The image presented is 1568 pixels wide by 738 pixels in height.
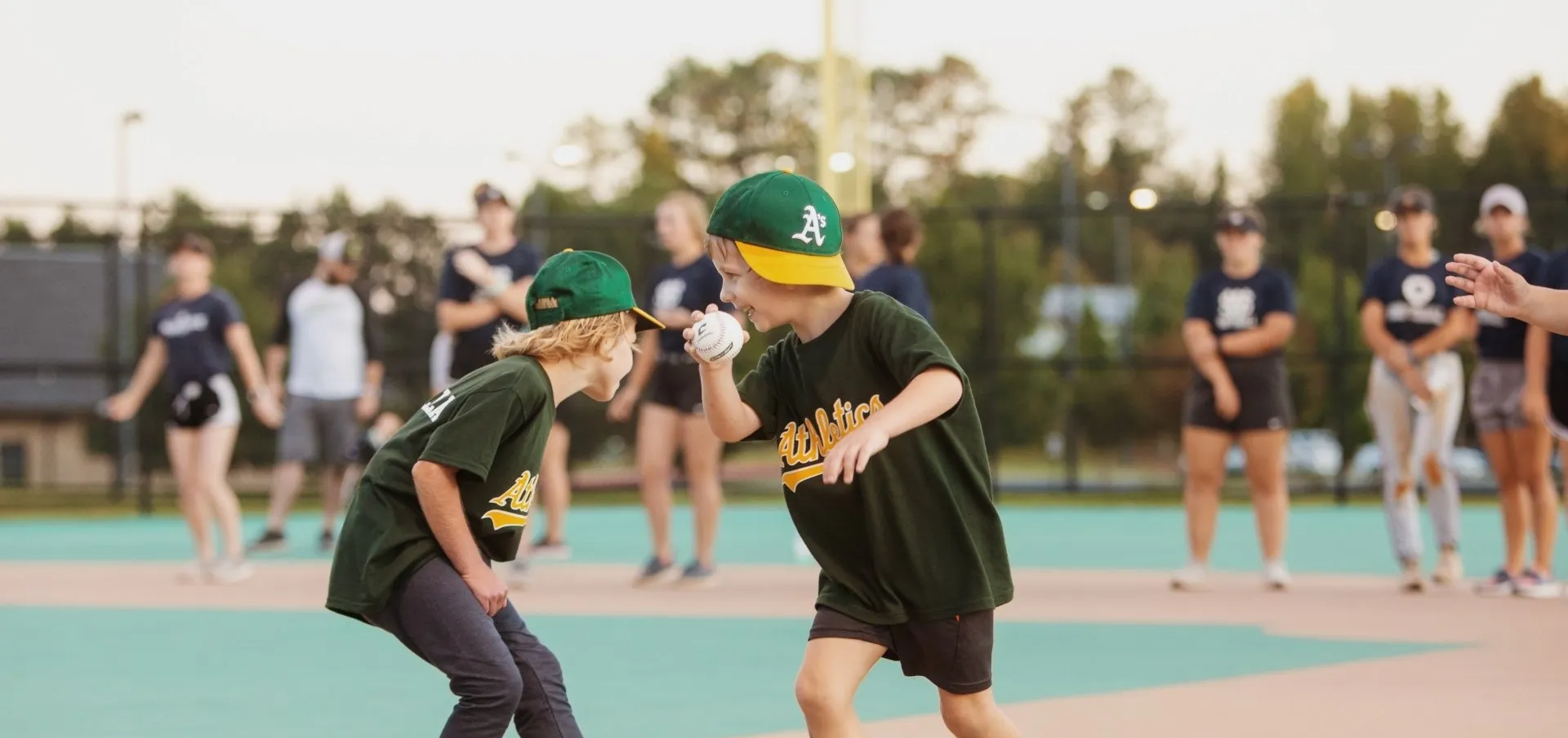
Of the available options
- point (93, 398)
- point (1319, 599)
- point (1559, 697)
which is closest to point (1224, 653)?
point (1559, 697)

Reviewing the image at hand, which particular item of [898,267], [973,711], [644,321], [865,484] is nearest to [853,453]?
[865,484]

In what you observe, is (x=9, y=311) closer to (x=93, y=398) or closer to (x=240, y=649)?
(x=93, y=398)

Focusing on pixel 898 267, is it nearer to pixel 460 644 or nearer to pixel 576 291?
pixel 576 291

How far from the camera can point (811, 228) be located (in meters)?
3.47

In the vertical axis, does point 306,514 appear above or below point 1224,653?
below

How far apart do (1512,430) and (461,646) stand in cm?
631

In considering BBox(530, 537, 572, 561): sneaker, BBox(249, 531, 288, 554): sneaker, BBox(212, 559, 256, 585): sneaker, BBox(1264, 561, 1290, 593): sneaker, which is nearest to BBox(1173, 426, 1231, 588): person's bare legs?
BBox(1264, 561, 1290, 593): sneaker

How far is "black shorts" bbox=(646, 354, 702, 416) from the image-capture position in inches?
348

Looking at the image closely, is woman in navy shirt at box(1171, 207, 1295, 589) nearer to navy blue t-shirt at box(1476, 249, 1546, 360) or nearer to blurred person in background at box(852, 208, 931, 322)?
navy blue t-shirt at box(1476, 249, 1546, 360)

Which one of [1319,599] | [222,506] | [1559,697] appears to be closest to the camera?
[1559,697]

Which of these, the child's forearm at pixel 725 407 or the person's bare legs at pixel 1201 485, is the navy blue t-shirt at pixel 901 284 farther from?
the child's forearm at pixel 725 407

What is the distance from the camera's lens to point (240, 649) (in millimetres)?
6824

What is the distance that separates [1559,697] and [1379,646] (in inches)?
51.9

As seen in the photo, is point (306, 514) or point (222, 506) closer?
point (222, 506)
